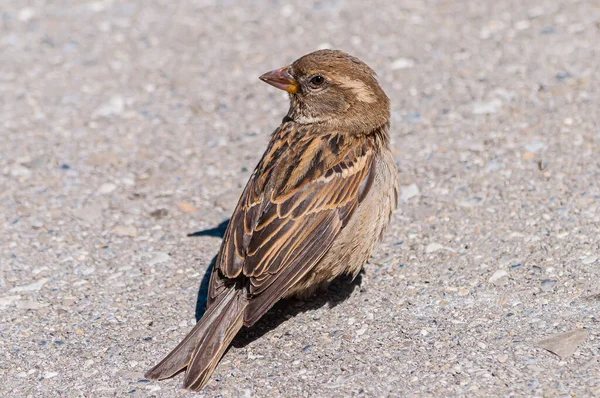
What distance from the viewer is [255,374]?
4344 millimetres

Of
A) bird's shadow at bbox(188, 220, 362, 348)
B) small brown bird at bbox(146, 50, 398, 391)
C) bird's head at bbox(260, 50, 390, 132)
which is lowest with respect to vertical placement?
bird's shadow at bbox(188, 220, 362, 348)

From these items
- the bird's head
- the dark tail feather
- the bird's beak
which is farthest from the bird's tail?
the bird's beak

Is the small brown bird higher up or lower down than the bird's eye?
lower down

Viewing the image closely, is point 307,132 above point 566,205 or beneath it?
above

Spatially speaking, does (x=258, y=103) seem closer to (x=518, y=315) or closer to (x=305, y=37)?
(x=305, y=37)

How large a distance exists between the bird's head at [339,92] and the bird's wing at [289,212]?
0.18m

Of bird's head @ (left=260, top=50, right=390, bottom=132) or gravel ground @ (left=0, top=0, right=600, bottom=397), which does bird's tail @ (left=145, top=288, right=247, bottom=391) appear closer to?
gravel ground @ (left=0, top=0, right=600, bottom=397)

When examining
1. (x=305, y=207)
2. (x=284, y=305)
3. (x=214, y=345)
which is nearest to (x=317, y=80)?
(x=305, y=207)

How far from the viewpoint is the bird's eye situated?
5.24 meters

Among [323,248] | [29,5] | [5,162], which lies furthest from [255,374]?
[29,5]

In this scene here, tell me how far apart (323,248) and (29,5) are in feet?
19.4

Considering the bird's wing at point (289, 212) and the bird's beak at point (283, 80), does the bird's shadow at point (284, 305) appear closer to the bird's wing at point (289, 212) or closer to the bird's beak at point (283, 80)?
the bird's wing at point (289, 212)

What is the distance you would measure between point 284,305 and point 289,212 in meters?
0.64

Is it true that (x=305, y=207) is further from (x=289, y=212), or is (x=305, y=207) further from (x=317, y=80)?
(x=317, y=80)
